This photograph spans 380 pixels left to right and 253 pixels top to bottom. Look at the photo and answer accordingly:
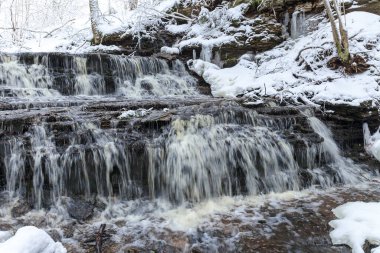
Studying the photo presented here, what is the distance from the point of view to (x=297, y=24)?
1073 centimetres

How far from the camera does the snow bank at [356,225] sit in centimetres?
336

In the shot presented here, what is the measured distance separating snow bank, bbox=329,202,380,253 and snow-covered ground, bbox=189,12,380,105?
11.6 ft

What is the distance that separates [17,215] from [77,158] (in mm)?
1068

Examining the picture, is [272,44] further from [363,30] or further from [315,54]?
[363,30]

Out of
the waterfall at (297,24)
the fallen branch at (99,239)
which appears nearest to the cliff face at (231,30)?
the waterfall at (297,24)

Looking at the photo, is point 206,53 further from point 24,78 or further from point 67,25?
point 67,25

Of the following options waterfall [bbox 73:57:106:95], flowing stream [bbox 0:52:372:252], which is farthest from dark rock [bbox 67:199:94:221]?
waterfall [bbox 73:57:106:95]

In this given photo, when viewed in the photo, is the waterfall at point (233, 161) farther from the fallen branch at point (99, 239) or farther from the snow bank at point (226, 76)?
the snow bank at point (226, 76)

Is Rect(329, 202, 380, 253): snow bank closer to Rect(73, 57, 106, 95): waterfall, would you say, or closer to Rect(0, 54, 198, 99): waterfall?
Rect(0, 54, 198, 99): waterfall

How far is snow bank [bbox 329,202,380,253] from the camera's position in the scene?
3363 mm

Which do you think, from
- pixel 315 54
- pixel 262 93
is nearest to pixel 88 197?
pixel 262 93

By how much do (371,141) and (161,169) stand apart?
4.60m

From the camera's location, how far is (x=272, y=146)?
233 inches

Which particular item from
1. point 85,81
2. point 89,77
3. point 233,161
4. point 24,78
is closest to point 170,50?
point 89,77
